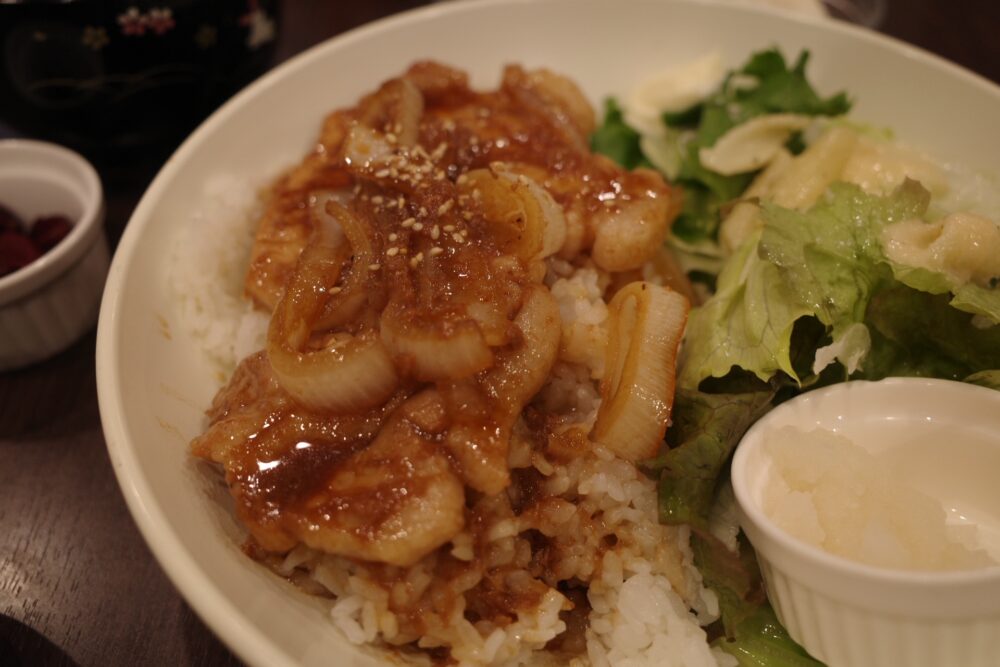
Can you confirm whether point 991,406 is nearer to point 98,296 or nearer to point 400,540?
point 400,540

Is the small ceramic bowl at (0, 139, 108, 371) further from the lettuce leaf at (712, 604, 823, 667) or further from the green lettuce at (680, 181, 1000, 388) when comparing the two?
the lettuce leaf at (712, 604, 823, 667)

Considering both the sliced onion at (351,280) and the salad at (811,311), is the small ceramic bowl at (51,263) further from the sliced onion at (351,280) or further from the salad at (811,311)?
the salad at (811,311)

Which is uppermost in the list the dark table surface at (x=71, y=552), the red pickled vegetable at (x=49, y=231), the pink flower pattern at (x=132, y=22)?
the pink flower pattern at (x=132, y=22)

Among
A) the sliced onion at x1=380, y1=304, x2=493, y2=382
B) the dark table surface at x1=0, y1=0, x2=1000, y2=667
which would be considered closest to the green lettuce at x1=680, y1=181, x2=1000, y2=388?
the sliced onion at x1=380, y1=304, x2=493, y2=382

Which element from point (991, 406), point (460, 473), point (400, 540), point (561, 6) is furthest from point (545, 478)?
point (561, 6)

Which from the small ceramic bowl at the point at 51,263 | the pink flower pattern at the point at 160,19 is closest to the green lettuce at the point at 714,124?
the pink flower pattern at the point at 160,19
